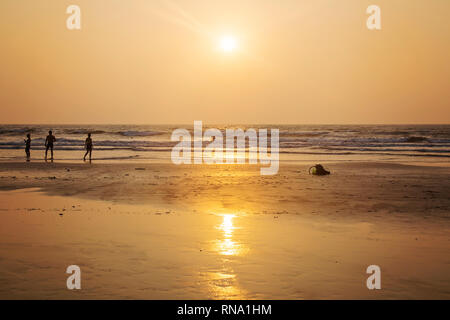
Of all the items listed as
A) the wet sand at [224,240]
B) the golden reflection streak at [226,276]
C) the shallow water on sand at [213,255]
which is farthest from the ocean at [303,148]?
the golden reflection streak at [226,276]

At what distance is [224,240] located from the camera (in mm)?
8836

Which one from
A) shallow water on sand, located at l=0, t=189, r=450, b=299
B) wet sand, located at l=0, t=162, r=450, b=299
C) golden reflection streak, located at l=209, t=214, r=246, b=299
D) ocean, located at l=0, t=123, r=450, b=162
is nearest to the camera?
golden reflection streak, located at l=209, t=214, r=246, b=299

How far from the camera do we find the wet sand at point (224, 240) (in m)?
6.27

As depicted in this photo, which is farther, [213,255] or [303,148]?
[303,148]

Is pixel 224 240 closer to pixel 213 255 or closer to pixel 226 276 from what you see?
pixel 213 255

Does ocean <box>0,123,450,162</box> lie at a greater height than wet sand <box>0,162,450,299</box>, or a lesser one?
greater

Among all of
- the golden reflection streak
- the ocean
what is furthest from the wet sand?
the ocean

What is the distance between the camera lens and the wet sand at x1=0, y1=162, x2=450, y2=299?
6.27 meters

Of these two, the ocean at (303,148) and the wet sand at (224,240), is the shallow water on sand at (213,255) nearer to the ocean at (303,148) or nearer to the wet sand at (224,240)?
the wet sand at (224,240)

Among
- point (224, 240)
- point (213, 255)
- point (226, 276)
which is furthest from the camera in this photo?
point (224, 240)

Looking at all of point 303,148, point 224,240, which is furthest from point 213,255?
point 303,148

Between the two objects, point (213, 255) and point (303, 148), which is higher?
point (303, 148)

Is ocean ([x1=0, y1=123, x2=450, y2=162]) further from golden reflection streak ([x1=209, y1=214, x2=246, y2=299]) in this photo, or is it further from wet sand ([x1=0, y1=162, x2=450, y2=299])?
golden reflection streak ([x1=209, y1=214, x2=246, y2=299])
